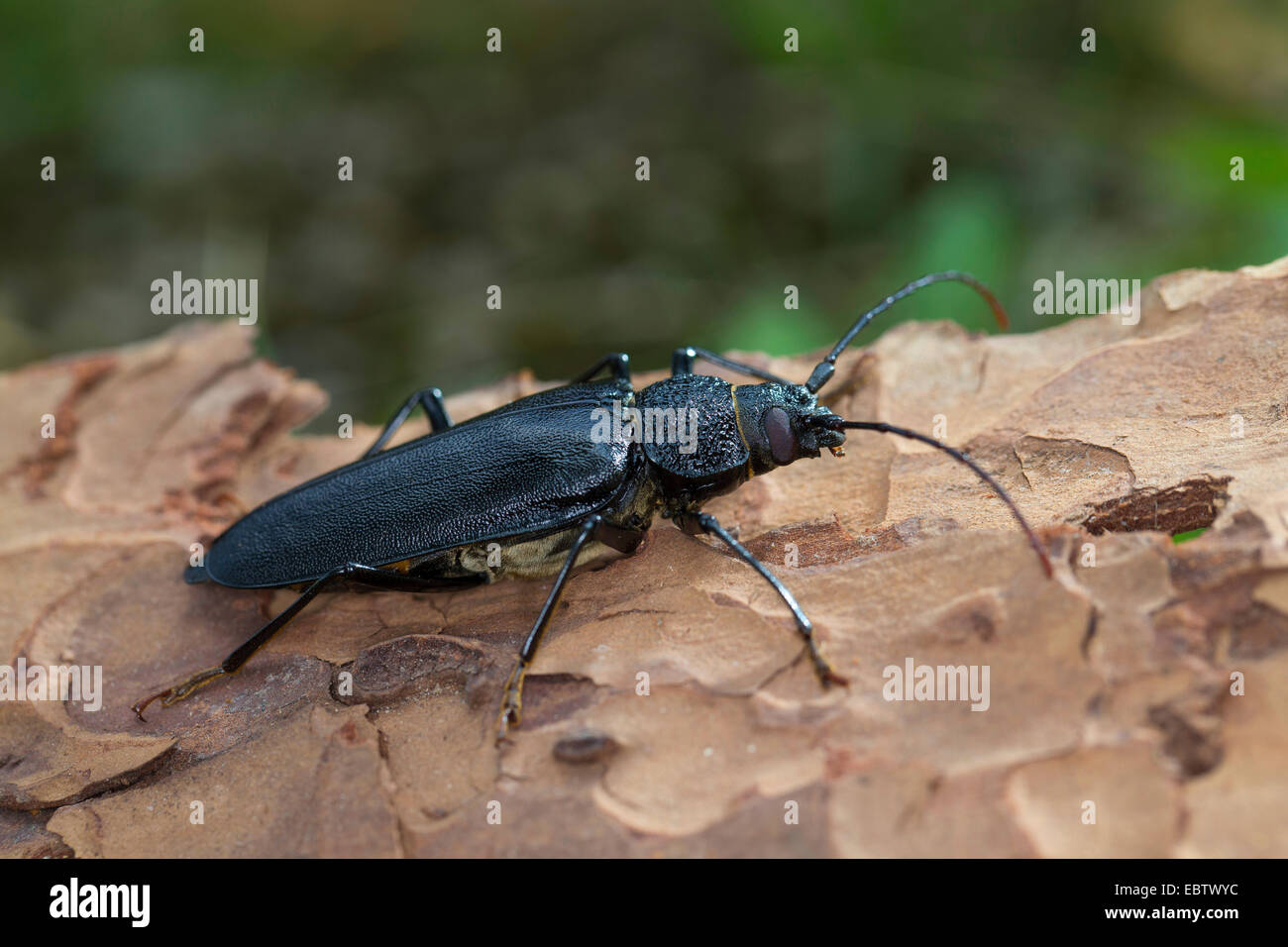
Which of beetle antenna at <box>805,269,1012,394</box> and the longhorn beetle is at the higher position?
beetle antenna at <box>805,269,1012,394</box>

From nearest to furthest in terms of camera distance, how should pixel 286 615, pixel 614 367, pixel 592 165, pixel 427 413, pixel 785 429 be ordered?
pixel 286 615 → pixel 785 429 → pixel 427 413 → pixel 614 367 → pixel 592 165

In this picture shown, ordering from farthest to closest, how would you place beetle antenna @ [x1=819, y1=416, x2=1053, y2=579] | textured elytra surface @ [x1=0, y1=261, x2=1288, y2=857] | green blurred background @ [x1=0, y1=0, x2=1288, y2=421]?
green blurred background @ [x1=0, y1=0, x2=1288, y2=421], beetle antenna @ [x1=819, y1=416, x2=1053, y2=579], textured elytra surface @ [x1=0, y1=261, x2=1288, y2=857]

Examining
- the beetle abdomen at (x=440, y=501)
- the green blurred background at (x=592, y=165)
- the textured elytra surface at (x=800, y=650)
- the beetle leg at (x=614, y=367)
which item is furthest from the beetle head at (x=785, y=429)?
the green blurred background at (x=592, y=165)

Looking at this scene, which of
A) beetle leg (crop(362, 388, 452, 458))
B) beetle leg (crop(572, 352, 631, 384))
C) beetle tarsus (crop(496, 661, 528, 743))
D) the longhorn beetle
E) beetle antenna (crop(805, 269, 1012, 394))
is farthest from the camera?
beetle leg (crop(572, 352, 631, 384))

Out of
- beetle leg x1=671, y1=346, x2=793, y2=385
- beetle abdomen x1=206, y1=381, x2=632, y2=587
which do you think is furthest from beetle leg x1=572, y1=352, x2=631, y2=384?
beetle abdomen x1=206, y1=381, x2=632, y2=587

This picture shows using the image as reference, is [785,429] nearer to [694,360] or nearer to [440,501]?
[694,360]

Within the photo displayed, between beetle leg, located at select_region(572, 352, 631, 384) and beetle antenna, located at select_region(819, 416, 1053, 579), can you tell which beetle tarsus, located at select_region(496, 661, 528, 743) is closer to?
beetle antenna, located at select_region(819, 416, 1053, 579)

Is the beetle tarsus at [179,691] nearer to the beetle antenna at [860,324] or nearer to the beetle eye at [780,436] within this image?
the beetle eye at [780,436]

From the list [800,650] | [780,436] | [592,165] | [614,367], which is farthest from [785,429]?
[592,165]
